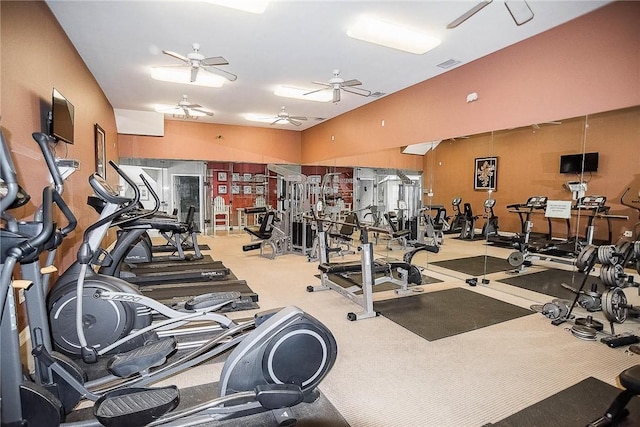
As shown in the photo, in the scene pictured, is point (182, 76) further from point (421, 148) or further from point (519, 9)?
point (519, 9)

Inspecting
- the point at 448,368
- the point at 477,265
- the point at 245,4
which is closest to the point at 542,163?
the point at 477,265

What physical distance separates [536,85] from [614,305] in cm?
251

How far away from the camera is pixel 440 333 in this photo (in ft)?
10.1

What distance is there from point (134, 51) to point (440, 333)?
A: 4.87 metres

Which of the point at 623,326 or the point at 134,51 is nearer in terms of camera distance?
the point at 623,326

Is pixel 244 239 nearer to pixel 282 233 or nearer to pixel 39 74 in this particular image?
pixel 282 233

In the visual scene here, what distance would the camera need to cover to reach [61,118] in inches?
135

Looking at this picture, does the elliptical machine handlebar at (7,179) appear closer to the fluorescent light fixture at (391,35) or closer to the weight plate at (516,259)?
the fluorescent light fixture at (391,35)

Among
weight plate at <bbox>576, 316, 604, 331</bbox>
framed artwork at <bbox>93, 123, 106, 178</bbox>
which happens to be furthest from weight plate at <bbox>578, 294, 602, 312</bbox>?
framed artwork at <bbox>93, 123, 106, 178</bbox>

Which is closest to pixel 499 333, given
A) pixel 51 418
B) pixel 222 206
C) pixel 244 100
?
pixel 51 418

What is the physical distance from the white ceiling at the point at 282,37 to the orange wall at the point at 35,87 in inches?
12.6

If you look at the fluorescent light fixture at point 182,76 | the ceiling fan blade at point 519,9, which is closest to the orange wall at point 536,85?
the ceiling fan blade at point 519,9

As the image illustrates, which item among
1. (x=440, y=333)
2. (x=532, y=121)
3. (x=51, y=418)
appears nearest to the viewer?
(x=51, y=418)

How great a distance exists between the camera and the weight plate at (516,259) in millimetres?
4887
